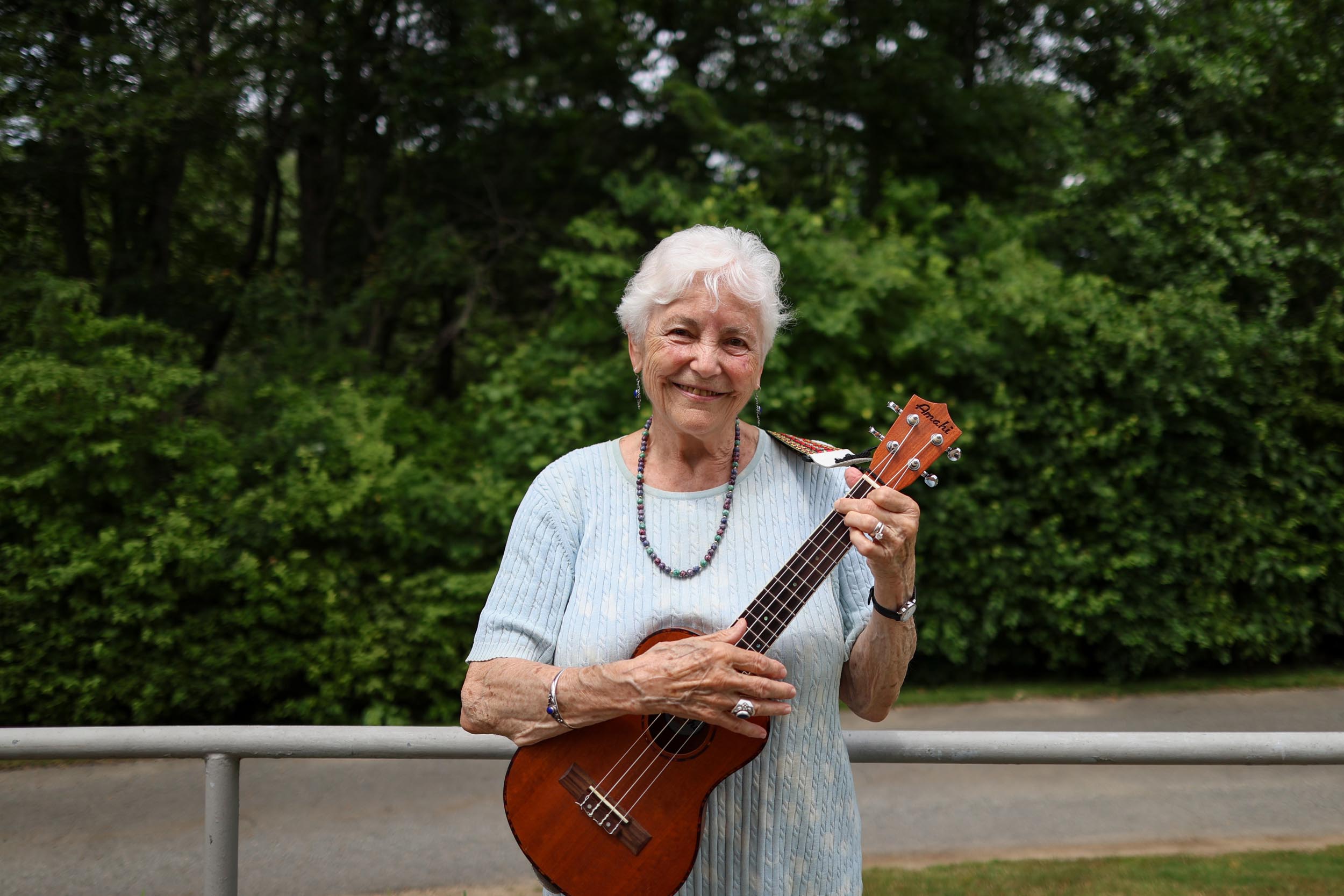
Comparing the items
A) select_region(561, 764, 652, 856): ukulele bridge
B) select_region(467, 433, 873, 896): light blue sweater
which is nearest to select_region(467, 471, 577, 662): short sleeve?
select_region(467, 433, 873, 896): light blue sweater

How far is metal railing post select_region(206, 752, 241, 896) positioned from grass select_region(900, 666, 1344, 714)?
573 cm

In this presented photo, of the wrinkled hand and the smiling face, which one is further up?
the smiling face

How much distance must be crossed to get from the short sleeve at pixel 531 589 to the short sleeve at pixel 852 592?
1.76 ft

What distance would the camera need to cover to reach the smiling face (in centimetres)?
185

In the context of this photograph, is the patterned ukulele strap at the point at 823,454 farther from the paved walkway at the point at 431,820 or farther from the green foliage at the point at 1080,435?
the green foliage at the point at 1080,435

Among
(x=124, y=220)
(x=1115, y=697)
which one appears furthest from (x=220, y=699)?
(x=1115, y=697)

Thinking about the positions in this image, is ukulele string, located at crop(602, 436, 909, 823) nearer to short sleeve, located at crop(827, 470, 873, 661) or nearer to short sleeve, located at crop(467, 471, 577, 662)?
short sleeve, located at crop(827, 470, 873, 661)

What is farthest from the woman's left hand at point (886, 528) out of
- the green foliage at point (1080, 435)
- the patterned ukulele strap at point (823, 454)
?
the green foliage at point (1080, 435)

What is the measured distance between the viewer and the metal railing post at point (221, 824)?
7.10 feet

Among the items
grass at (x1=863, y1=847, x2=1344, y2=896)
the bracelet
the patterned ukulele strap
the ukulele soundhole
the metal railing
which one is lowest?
grass at (x1=863, y1=847, x2=1344, y2=896)

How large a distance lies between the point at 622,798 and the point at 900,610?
2.01ft

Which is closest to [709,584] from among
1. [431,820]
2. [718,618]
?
[718,618]

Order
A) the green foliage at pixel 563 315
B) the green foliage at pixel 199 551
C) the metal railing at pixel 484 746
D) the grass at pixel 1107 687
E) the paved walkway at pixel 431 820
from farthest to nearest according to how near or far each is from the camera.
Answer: the grass at pixel 1107 687 → the green foliage at pixel 563 315 → the green foliage at pixel 199 551 → the paved walkway at pixel 431 820 → the metal railing at pixel 484 746

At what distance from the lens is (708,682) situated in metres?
1.64
